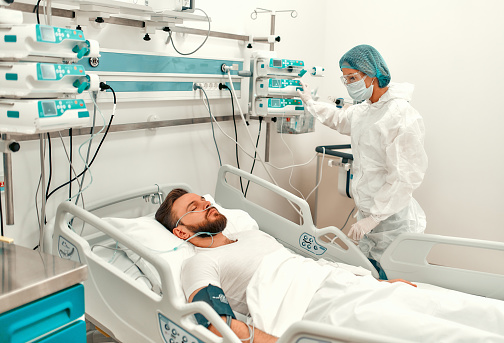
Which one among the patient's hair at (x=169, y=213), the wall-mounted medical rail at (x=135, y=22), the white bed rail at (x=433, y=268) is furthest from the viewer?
the patient's hair at (x=169, y=213)

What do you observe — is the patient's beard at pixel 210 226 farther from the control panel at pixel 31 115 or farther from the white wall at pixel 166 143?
the control panel at pixel 31 115

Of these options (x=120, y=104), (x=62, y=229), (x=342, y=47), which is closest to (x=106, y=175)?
(x=120, y=104)

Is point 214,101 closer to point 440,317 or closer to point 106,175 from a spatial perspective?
point 106,175

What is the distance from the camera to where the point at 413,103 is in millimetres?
3578

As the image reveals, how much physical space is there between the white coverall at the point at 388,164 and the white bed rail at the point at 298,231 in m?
0.22

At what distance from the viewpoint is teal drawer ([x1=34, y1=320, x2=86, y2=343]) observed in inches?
48.4

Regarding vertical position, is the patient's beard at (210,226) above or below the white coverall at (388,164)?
below

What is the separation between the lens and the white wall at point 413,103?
2664 millimetres

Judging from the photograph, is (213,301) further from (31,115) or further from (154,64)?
(154,64)

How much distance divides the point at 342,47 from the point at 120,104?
210cm

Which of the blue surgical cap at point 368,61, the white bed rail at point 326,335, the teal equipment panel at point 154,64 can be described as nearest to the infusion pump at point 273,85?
the teal equipment panel at point 154,64

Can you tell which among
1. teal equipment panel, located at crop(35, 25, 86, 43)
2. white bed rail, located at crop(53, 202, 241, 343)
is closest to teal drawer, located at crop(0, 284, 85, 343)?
white bed rail, located at crop(53, 202, 241, 343)

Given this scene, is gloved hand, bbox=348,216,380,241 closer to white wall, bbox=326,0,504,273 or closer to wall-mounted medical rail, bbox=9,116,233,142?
wall-mounted medical rail, bbox=9,116,233,142

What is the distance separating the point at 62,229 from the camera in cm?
194
